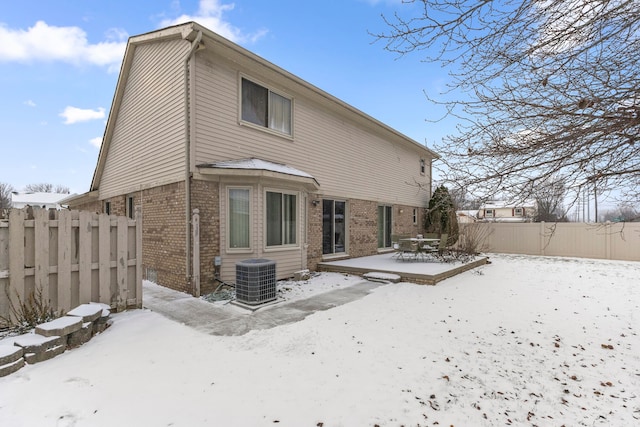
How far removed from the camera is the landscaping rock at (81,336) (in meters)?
3.78

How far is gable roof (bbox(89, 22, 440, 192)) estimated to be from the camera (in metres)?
6.66

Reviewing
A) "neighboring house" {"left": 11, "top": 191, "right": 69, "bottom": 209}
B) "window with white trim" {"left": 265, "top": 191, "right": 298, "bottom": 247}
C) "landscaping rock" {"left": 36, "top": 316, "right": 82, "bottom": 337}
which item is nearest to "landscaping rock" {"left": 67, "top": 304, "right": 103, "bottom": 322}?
"landscaping rock" {"left": 36, "top": 316, "right": 82, "bottom": 337}

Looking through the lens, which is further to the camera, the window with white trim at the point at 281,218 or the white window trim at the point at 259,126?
the window with white trim at the point at 281,218

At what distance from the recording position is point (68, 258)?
4379 millimetres

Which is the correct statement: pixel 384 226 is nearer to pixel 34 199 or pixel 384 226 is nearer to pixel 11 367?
pixel 11 367

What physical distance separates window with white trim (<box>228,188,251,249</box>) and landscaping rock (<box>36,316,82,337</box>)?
3.65m

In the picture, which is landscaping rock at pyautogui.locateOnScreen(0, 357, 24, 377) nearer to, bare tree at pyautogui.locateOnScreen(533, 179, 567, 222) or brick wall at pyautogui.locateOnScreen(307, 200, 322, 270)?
bare tree at pyautogui.locateOnScreen(533, 179, 567, 222)

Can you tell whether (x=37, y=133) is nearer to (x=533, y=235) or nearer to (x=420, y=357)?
(x=420, y=357)

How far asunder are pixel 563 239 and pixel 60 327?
62.4 ft

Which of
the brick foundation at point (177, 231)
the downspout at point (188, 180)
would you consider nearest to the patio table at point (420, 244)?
the brick foundation at point (177, 231)

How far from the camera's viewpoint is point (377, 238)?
13188mm

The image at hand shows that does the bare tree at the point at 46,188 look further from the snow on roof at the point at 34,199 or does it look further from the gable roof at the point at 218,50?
the gable roof at the point at 218,50

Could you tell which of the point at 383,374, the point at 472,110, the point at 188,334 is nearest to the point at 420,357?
the point at 383,374

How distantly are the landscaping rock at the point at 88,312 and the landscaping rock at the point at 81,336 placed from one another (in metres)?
0.08
